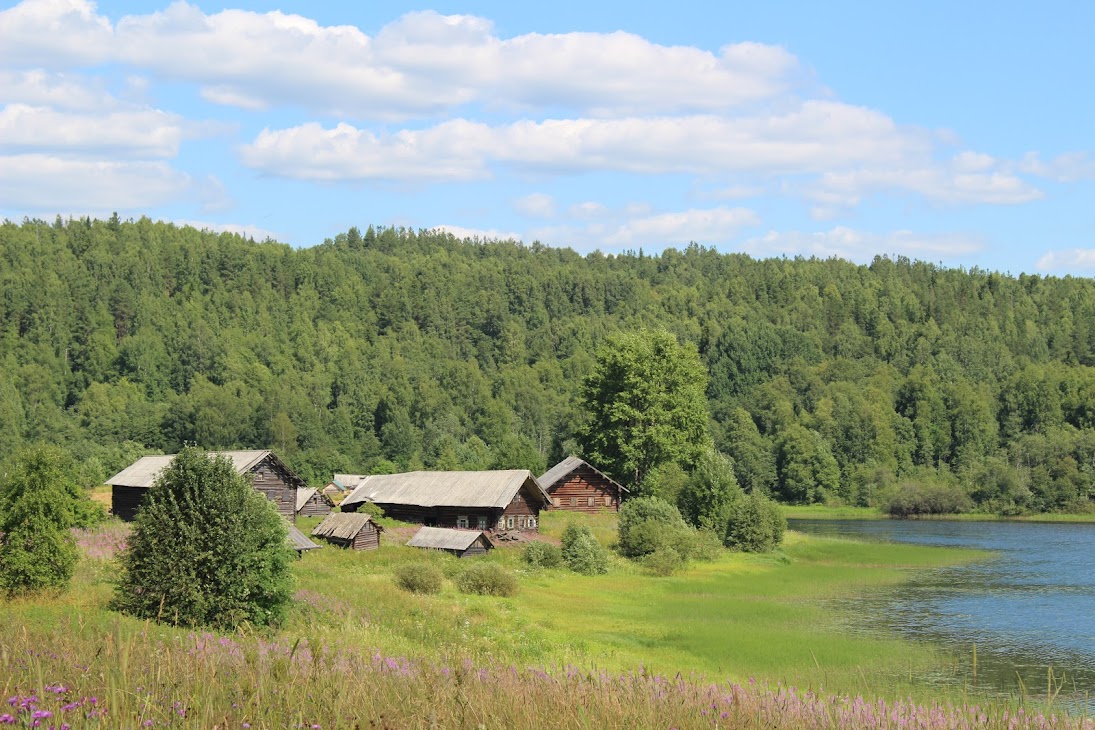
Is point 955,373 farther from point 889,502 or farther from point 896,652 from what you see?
point 896,652

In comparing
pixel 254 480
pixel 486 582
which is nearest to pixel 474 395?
pixel 254 480

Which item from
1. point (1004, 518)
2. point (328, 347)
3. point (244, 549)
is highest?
point (328, 347)

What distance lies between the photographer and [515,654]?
25.1 meters

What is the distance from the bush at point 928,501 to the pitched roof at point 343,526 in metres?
80.8

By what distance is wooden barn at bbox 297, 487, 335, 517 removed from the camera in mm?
68562

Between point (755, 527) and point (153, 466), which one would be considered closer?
point (153, 466)

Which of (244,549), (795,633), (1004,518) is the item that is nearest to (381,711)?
(244,549)

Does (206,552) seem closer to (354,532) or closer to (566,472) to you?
(354,532)

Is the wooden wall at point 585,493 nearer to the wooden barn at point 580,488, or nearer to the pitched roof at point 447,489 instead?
the wooden barn at point 580,488

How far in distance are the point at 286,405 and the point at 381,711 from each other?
146151mm

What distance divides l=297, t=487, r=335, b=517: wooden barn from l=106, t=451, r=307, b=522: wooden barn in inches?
219

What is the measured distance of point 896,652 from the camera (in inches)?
1244

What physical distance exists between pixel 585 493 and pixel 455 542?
28037 mm

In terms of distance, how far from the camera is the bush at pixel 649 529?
186ft
